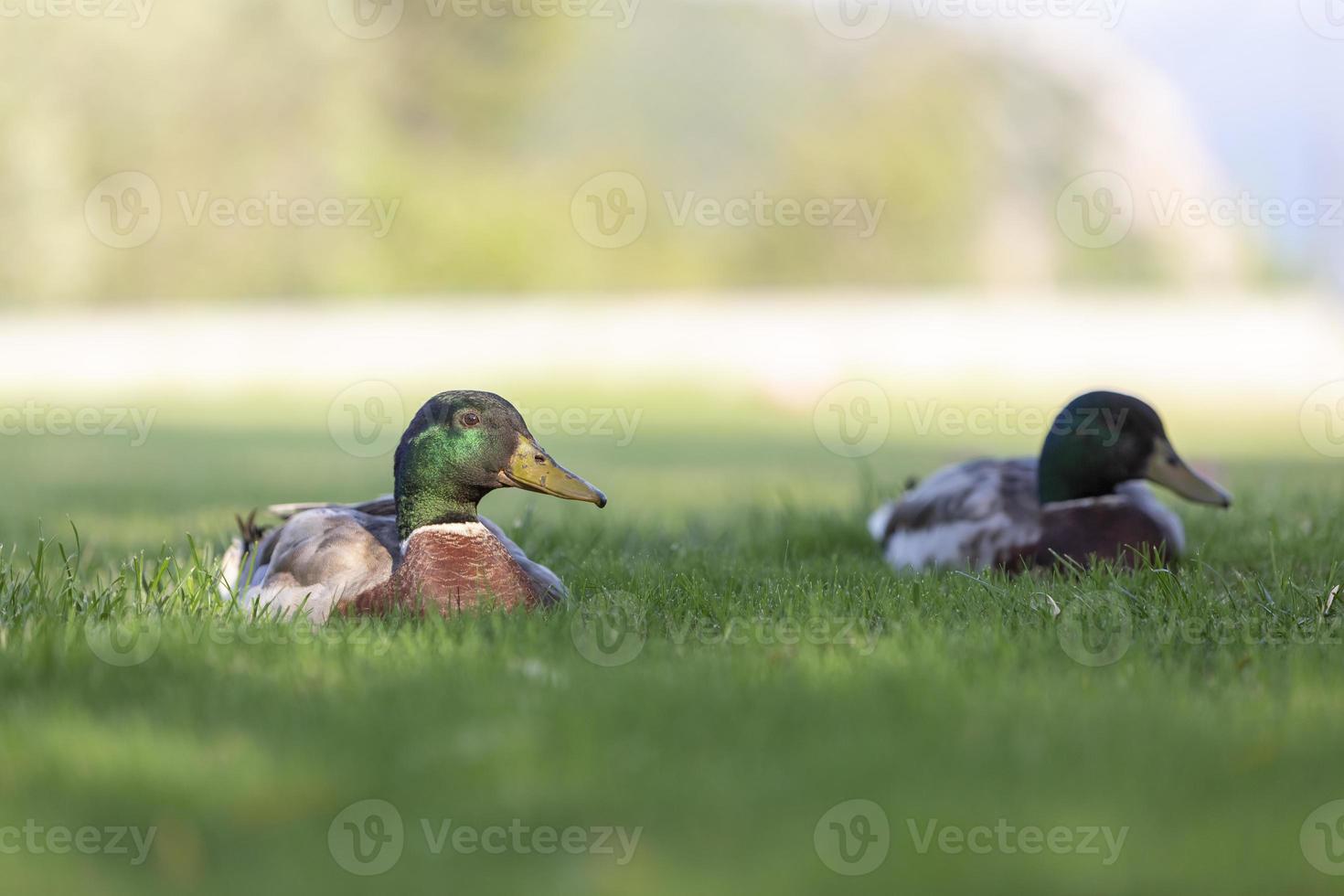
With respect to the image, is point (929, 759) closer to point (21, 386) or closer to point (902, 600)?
point (902, 600)

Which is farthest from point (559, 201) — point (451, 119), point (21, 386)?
point (21, 386)


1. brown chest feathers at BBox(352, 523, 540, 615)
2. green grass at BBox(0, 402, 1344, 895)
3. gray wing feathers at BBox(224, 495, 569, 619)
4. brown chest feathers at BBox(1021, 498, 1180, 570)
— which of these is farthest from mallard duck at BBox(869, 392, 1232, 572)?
brown chest feathers at BBox(352, 523, 540, 615)

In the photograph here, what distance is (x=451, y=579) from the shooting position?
14.0ft

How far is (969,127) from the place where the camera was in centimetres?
5834

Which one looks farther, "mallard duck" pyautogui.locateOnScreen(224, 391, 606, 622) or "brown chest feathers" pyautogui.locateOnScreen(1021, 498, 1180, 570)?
"brown chest feathers" pyautogui.locateOnScreen(1021, 498, 1180, 570)

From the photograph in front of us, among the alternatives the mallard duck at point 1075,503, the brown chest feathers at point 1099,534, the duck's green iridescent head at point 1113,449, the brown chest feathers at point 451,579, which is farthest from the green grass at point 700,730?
the duck's green iridescent head at point 1113,449

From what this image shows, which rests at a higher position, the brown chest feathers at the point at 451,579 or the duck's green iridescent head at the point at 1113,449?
the duck's green iridescent head at the point at 1113,449

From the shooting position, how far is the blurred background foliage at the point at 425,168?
38.6 m

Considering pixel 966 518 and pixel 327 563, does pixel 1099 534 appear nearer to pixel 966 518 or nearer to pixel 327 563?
pixel 966 518

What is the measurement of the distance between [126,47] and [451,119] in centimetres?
1334

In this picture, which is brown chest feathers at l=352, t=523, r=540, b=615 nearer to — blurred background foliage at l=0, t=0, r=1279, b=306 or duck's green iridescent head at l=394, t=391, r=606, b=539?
duck's green iridescent head at l=394, t=391, r=606, b=539

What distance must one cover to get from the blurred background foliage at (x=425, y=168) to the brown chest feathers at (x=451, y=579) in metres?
37.2

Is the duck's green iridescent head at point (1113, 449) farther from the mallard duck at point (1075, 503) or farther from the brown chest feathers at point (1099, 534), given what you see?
the brown chest feathers at point (1099, 534)

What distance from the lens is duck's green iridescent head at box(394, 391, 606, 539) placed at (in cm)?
439
